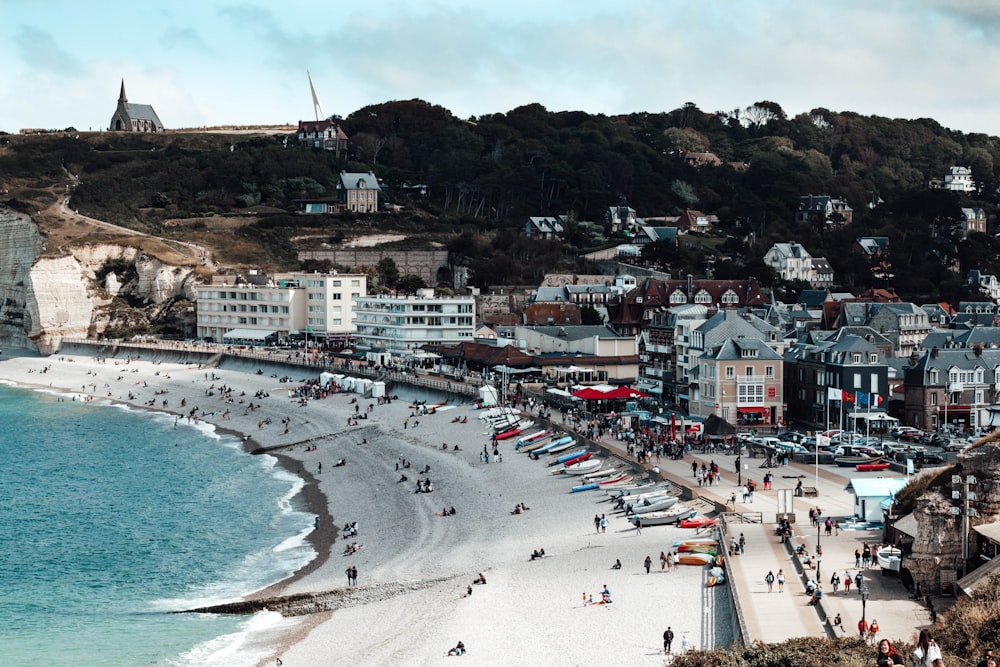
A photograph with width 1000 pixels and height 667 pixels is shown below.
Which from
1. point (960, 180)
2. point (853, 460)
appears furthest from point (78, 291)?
point (960, 180)

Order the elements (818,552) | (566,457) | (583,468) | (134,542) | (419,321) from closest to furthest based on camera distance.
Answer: (818,552)
(134,542)
(583,468)
(566,457)
(419,321)

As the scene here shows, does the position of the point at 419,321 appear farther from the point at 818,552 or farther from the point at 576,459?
the point at 818,552

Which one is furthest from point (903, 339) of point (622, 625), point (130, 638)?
point (130, 638)

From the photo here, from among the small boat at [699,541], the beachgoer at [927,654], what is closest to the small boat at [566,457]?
the small boat at [699,541]

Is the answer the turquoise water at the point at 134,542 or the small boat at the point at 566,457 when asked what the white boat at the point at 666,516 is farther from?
the turquoise water at the point at 134,542

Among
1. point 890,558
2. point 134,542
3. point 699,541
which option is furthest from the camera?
point 134,542
